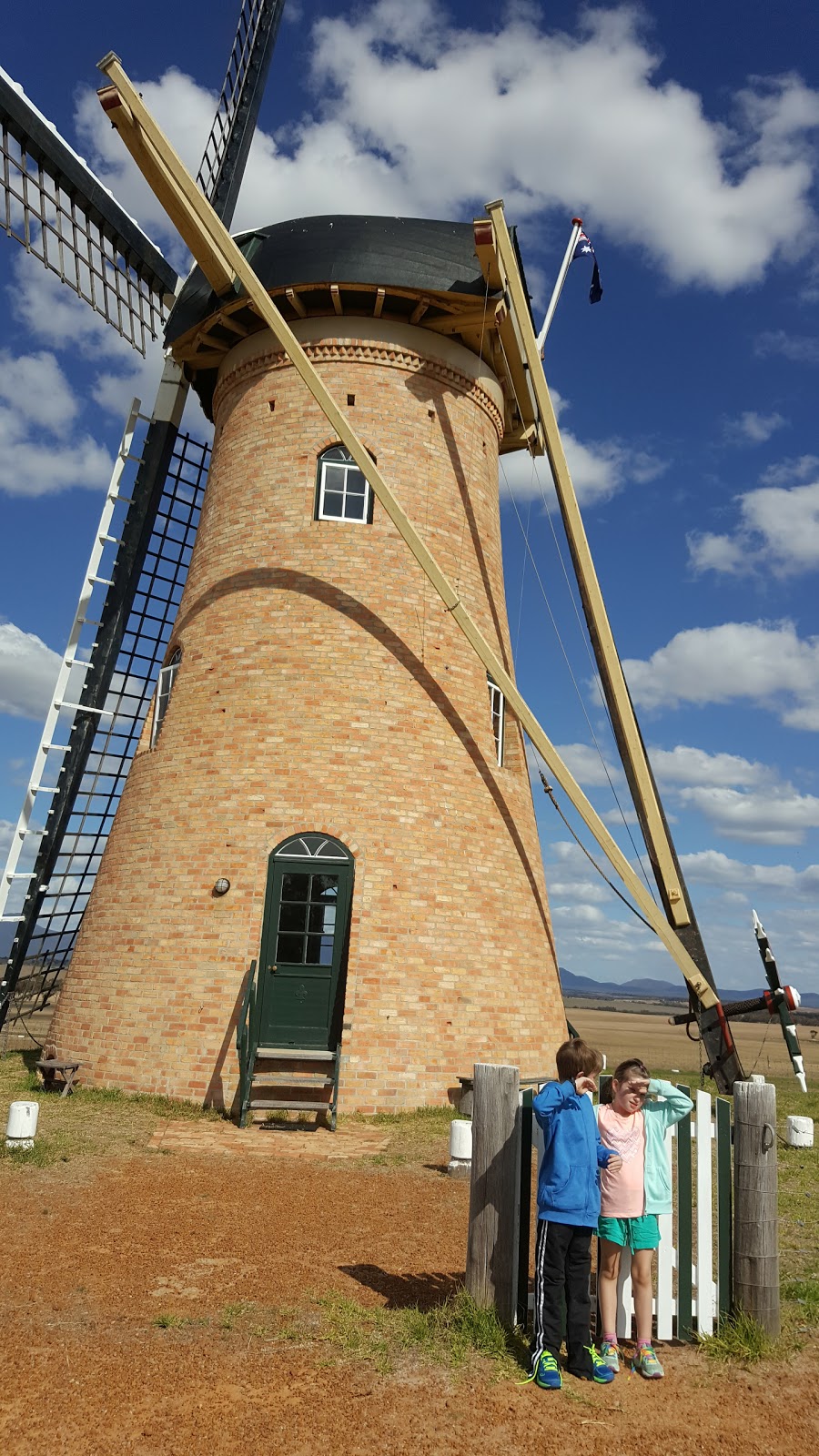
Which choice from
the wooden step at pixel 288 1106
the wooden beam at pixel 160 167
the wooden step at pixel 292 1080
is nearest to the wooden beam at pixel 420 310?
the wooden beam at pixel 160 167

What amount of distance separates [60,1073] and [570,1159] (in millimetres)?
8323

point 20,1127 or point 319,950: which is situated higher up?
point 319,950

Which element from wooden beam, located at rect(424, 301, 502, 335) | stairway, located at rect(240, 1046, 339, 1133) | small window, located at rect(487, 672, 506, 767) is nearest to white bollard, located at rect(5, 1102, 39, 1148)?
stairway, located at rect(240, 1046, 339, 1133)

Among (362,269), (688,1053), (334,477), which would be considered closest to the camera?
→ (362,269)

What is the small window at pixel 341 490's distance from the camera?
1282 centimetres

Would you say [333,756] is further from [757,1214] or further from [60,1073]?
[757,1214]

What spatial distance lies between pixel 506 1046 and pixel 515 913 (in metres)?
1.64

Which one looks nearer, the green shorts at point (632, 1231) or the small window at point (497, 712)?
the green shorts at point (632, 1231)

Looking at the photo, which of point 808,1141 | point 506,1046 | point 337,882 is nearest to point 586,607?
point 337,882

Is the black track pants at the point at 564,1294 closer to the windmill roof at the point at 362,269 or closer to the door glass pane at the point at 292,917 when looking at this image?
the door glass pane at the point at 292,917

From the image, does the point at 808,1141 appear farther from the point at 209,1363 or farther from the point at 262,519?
the point at 262,519

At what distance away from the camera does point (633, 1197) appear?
457 centimetres

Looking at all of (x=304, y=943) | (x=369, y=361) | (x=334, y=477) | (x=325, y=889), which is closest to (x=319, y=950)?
(x=304, y=943)

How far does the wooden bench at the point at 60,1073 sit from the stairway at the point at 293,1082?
2178 mm
